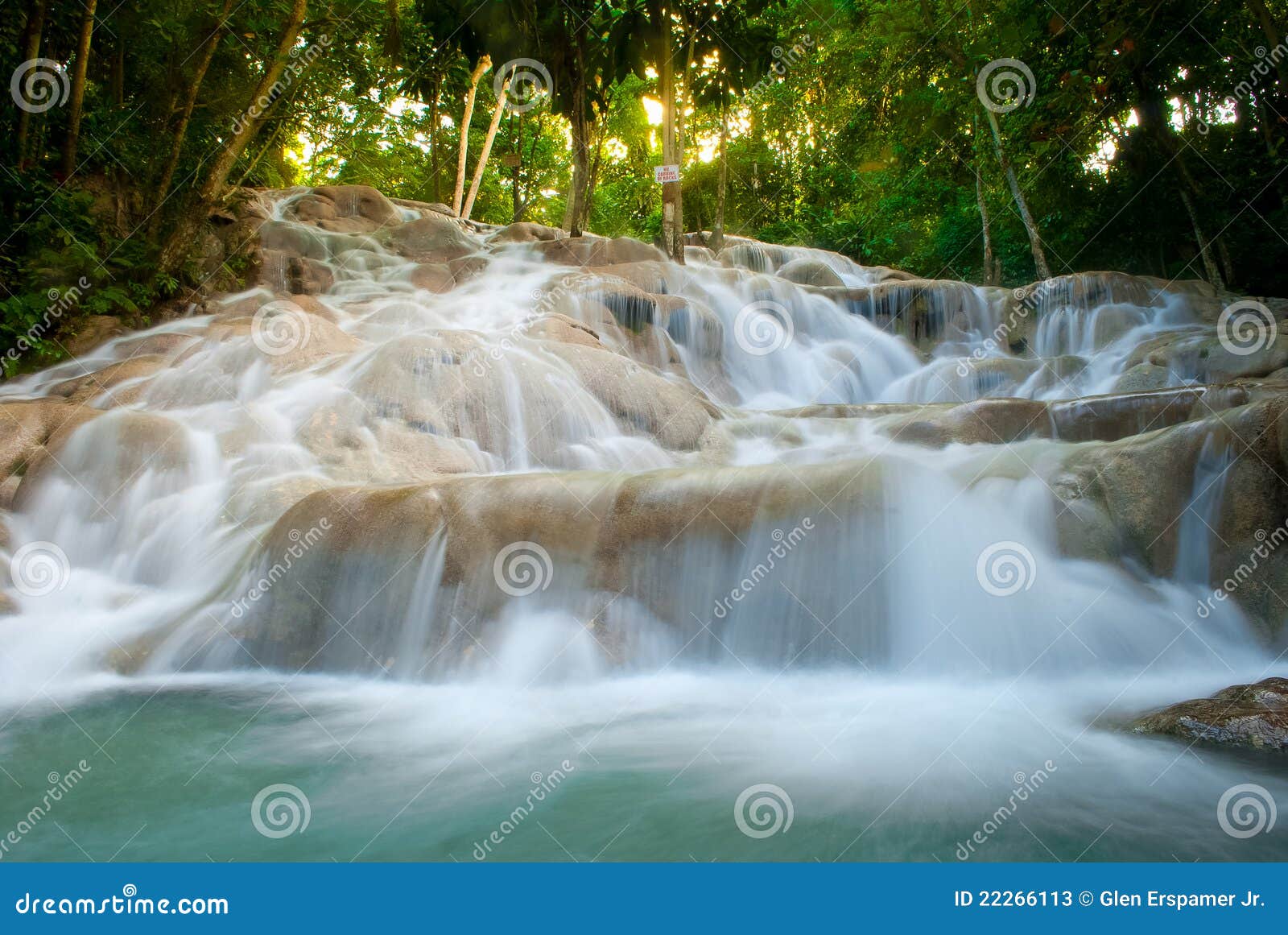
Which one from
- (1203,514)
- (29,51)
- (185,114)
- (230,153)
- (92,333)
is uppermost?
(29,51)

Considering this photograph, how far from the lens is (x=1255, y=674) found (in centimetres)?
441

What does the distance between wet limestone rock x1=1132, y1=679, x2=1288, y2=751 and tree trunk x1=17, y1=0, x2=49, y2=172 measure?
12280 mm

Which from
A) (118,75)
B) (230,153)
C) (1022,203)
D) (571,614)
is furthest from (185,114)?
(1022,203)

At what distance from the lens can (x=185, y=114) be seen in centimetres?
1105

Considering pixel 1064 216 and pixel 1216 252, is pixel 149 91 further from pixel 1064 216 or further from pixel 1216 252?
pixel 1216 252

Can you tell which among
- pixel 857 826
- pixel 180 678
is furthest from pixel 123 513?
pixel 857 826

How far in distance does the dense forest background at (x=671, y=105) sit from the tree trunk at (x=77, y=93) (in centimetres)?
4

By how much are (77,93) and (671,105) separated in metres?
8.28

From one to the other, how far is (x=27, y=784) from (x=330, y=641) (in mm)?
1843

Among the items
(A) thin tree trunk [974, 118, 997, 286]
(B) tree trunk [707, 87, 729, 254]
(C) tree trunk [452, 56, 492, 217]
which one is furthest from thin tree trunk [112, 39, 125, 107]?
(A) thin tree trunk [974, 118, 997, 286]

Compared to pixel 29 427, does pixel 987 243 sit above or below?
above

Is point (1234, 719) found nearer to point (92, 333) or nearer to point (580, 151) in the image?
point (92, 333)

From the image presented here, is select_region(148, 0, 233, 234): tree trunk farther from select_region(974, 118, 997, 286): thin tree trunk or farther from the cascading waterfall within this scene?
select_region(974, 118, 997, 286): thin tree trunk

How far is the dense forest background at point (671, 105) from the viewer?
1038 cm
